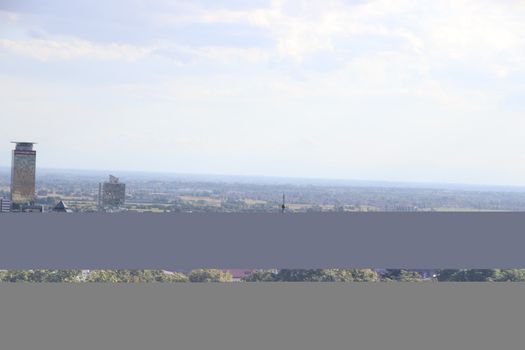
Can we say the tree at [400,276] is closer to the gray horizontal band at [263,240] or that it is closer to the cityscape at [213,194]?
the cityscape at [213,194]

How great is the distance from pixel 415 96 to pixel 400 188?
1978 centimetres

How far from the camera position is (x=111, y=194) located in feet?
40.2

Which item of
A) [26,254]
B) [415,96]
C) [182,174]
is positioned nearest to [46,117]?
[182,174]

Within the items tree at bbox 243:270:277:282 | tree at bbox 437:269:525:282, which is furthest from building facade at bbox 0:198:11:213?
tree at bbox 437:269:525:282

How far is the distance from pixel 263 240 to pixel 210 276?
207 cm

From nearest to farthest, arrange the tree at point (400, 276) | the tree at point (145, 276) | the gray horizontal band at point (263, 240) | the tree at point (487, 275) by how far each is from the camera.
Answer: the gray horizontal band at point (263, 240), the tree at point (400, 276), the tree at point (487, 275), the tree at point (145, 276)

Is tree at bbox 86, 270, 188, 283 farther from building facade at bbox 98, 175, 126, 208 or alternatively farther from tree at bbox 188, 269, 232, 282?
building facade at bbox 98, 175, 126, 208

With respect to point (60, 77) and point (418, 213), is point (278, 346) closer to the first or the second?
point (418, 213)

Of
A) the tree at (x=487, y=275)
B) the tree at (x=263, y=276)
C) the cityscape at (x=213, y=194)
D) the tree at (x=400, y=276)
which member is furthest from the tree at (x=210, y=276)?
the tree at (x=487, y=275)

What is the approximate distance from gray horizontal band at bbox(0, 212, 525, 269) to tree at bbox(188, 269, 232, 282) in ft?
4.14

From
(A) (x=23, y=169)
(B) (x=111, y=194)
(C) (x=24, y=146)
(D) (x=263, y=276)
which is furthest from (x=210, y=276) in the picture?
(C) (x=24, y=146)

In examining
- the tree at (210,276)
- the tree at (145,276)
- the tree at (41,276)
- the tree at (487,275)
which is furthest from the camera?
the tree at (145,276)

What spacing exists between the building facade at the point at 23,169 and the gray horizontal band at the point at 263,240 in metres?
2.48

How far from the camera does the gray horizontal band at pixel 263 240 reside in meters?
9.52
